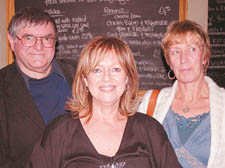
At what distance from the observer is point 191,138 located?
2105 millimetres

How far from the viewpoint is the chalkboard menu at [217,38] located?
3500 mm

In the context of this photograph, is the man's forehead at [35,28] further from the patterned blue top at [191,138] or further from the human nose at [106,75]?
the patterned blue top at [191,138]

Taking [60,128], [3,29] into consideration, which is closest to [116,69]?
[60,128]

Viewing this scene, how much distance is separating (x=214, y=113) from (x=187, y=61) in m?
0.50

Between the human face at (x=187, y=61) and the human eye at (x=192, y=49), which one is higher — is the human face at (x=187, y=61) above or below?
below

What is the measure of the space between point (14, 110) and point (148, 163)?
123cm

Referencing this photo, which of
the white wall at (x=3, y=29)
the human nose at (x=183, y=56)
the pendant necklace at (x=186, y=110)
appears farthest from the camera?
the white wall at (x=3, y=29)

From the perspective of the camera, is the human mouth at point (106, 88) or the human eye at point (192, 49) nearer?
the human mouth at point (106, 88)

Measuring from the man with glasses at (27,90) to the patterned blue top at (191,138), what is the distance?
107 cm

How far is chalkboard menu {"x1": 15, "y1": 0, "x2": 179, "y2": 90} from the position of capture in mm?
→ 3484

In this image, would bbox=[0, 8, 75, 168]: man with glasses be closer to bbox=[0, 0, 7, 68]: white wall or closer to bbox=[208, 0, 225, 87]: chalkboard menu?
bbox=[0, 0, 7, 68]: white wall

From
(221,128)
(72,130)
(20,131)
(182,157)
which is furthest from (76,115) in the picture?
(221,128)

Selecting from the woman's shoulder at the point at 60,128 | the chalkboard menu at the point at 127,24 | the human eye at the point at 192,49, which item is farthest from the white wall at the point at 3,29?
the human eye at the point at 192,49

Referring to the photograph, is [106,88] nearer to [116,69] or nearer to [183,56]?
[116,69]
